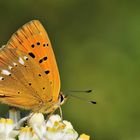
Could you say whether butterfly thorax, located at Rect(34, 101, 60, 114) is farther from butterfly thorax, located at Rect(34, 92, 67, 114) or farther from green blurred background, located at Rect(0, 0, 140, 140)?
green blurred background, located at Rect(0, 0, 140, 140)

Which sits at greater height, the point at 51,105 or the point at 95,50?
the point at 95,50

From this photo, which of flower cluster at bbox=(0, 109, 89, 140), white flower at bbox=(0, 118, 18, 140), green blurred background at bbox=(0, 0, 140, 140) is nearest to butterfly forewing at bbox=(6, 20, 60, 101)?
flower cluster at bbox=(0, 109, 89, 140)

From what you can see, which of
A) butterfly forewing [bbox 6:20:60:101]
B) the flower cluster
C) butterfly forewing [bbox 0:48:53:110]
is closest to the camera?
the flower cluster

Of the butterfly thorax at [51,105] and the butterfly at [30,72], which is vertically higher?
the butterfly at [30,72]

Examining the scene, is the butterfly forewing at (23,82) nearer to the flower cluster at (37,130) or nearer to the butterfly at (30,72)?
the butterfly at (30,72)

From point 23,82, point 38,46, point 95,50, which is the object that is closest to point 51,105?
point 23,82

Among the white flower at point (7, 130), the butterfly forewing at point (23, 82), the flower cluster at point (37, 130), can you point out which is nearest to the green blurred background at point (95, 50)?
the butterfly forewing at point (23, 82)

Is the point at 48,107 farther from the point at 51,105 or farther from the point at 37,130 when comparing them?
the point at 37,130
